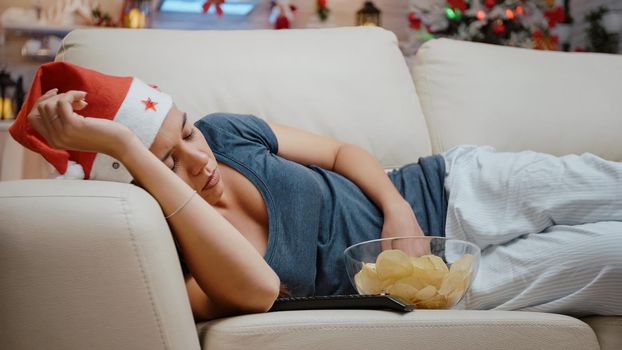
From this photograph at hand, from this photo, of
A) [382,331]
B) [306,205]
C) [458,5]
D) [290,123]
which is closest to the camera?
[382,331]

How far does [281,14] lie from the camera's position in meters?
4.71

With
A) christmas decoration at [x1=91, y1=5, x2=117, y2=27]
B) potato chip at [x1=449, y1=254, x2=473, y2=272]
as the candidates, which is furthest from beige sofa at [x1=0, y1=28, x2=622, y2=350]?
christmas decoration at [x1=91, y1=5, x2=117, y2=27]

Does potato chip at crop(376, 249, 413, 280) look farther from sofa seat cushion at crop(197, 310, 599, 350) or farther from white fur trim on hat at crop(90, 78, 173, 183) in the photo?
white fur trim on hat at crop(90, 78, 173, 183)

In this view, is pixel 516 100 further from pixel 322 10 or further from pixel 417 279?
pixel 322 10

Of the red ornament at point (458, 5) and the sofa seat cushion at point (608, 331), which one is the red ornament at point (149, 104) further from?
the red ornament at point (458, 5)

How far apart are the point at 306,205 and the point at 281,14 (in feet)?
11.4

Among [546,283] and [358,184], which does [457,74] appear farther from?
[546,283]

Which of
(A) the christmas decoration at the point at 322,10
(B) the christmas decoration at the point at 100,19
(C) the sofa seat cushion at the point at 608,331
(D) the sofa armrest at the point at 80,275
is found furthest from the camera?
(A) the christmas decoration at the point at 322,10

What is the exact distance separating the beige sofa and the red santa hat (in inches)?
7.4

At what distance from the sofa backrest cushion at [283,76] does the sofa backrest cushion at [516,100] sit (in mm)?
112

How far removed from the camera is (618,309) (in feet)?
3.81

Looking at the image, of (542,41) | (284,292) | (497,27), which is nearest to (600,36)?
(542,41)

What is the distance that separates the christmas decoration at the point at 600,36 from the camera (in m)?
4.39

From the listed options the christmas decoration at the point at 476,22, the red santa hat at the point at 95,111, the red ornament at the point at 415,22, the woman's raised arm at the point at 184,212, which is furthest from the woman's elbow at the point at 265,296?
the red ornament at the point at 415,22
